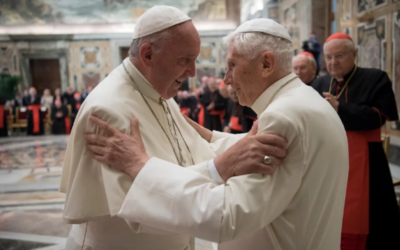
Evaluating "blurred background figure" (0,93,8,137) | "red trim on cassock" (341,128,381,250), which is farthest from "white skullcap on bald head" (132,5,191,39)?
"blurred background figure" (0,93,8,137)

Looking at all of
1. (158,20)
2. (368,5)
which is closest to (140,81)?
(158,20)

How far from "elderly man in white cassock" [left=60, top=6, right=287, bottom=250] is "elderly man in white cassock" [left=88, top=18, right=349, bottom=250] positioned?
0.04 m

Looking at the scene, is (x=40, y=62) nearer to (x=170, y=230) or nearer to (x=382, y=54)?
(x=382, y=54)

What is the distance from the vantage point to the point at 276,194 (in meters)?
1.34

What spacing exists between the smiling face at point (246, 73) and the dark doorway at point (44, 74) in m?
18.3

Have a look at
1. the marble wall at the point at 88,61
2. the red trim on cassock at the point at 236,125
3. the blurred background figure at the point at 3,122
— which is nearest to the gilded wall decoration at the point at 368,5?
the red trim on cassock at the point at 236,125

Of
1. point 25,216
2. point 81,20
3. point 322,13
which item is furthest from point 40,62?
point 25,216

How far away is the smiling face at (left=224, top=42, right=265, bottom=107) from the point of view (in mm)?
1551

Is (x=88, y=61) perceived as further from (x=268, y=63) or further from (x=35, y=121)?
(x=268, y=63)

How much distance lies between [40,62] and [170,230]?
19.0 metres

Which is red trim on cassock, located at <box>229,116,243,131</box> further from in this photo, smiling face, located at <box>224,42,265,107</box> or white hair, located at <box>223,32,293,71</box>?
white hair, located at <box>223,32,293,71</box>

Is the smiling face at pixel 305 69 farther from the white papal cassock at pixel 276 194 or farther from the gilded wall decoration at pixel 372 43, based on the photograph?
the white papal cassock at pixel 276 194

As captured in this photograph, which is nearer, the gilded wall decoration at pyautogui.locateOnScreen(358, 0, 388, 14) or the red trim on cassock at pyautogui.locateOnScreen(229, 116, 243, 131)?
the red trim on cassock at pyautogui.locateOnScreen(229, 116, 243, 131)

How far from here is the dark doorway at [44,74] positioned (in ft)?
61.0
